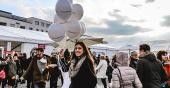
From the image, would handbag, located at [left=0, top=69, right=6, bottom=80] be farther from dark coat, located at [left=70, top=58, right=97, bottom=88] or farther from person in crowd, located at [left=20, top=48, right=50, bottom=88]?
dark coat, located at [left=70, top=58, right=97, bottom=88]

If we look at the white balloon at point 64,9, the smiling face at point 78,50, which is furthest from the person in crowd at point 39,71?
the smiling face at point 78,50

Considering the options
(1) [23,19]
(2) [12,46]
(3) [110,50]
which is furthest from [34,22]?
(2) [12,46]

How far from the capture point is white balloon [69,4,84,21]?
897 cm

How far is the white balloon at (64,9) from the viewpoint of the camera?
832 centimetres

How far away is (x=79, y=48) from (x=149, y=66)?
Answer: 166 centimetres

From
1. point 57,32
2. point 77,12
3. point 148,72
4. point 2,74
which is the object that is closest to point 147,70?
point 148,72

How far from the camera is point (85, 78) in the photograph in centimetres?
469

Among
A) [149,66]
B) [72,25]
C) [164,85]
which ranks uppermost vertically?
[72,25]

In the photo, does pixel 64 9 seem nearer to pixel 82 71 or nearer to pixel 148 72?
pixel 148 72

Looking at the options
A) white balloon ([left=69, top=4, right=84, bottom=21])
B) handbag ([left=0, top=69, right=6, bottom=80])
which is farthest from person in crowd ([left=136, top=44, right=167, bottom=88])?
handbag ([left=0, top=69, right=6, bottom=80])

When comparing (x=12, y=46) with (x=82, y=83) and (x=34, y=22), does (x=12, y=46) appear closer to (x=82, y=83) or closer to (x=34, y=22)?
(x=82, y=83)

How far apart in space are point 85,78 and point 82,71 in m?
0.11

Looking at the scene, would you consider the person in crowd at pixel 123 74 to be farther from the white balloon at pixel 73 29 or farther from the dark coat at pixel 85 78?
the white balloon at pixel 73 29

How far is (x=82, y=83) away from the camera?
15.3ft
